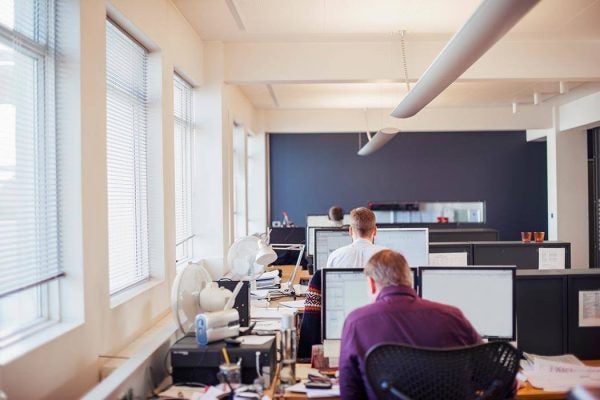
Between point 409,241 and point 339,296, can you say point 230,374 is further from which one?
point 409,241

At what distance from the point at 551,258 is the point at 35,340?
3.55m

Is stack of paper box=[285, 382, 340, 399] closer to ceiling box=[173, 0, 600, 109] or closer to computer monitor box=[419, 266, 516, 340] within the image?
computer monitor box=[419, 266, 516, 340]

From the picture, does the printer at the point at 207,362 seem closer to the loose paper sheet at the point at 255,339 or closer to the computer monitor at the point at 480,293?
the loose paper sheet at the point at 255,339

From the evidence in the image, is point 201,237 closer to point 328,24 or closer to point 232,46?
point 232,46

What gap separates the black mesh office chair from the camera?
5.05 ft

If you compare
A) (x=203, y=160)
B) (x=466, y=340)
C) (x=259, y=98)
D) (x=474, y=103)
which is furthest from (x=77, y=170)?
(x=474, y=103)

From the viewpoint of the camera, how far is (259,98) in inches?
312

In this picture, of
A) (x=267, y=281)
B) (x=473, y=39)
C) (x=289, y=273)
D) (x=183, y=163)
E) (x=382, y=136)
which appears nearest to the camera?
(x=473, y=39)

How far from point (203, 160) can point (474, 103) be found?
5548 millimetres

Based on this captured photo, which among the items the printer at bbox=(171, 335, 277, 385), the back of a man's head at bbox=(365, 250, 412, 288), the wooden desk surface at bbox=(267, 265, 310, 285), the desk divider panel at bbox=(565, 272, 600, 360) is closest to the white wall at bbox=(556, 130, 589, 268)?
the wooden desk surface at bbox=(267, 265, 310, 285)

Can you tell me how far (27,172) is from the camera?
2.14 metres

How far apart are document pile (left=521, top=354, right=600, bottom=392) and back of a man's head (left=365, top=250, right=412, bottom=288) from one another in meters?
0.83

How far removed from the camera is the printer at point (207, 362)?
7.06 ft

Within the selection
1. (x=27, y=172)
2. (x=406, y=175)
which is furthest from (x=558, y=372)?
(x=406, y=175)
